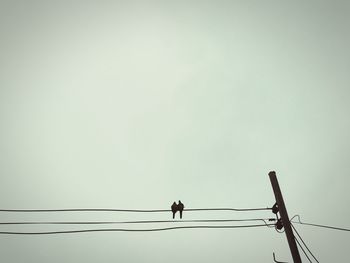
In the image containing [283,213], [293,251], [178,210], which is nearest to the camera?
[293,251]

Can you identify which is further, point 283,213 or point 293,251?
point 283,213

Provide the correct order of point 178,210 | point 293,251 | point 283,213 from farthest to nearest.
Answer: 1. point 178,210
2. point 283,213
3. point 293,251

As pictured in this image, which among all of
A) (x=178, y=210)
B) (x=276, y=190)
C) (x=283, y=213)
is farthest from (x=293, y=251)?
(x=178, y=210)

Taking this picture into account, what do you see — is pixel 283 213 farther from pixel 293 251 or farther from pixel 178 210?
pixel 178 210

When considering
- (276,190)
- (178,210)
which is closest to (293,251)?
(276,190)

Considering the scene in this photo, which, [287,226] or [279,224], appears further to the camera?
[279,224]

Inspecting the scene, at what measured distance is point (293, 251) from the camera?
6738 millimetres

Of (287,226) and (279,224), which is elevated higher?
(279,224)

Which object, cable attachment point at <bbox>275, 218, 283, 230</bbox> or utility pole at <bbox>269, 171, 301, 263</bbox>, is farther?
cable attachment point at <bbox>275, 218, 283, 230</bbox>

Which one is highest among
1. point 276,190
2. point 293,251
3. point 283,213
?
point 276,190

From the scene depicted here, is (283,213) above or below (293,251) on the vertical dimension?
above

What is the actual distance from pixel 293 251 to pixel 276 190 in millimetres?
1601

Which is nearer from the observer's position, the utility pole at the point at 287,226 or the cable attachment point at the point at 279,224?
the utility pole at the point at 287,226

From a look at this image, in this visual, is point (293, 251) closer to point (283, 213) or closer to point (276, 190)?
point (283, 213)
